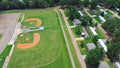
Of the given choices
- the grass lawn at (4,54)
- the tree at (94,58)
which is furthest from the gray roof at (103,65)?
the grass lawn at (4,54)

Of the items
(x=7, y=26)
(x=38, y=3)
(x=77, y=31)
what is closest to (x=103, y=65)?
(x=77, y=31)

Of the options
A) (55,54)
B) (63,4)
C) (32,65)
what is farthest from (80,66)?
(63,4)

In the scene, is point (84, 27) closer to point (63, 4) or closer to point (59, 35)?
point (59, 35)

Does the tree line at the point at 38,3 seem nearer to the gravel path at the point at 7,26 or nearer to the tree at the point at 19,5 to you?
the tree at the point at 19,5

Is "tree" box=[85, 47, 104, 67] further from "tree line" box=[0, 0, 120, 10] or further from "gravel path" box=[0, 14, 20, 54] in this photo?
"tree line" box=[0, 0, 120, 10]

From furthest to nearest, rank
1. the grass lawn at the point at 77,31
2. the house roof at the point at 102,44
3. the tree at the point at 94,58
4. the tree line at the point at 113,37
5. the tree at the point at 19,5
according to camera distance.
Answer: the tree at the point at 19,5, the grass lawn at the point at 77,31, the house roof at the point at 102,44, the tree line at the point at 113,37, the tree at the point at 94,58
